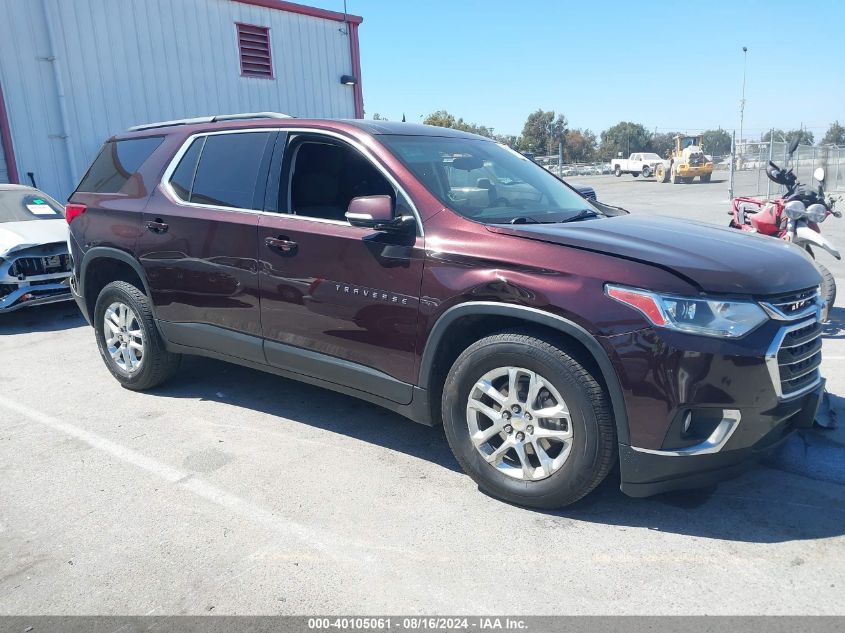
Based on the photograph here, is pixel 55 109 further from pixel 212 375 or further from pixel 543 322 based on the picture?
pixel 543 322

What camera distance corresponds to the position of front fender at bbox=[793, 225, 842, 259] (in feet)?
20.0

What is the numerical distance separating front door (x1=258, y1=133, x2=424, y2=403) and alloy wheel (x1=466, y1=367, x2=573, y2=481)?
0.45 metres

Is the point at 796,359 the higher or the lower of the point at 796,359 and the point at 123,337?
the higher

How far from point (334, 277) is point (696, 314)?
187cm

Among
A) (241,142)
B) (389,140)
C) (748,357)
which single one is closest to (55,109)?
(241,142)

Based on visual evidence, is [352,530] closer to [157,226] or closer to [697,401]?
[697,401]

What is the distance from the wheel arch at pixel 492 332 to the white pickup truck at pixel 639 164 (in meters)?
45.0

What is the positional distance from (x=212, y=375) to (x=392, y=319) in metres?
2.60

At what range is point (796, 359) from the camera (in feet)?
9.79

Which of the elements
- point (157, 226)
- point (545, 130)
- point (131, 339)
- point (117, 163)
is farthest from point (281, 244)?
point (545, 130)

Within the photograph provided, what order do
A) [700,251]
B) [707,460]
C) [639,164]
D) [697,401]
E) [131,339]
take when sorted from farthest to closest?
[639,164], [131,339], [700,251], [707,460], [697,401]

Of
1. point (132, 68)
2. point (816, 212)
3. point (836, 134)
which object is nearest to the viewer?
point (816, 212)

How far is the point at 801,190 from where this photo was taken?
6.46 metres

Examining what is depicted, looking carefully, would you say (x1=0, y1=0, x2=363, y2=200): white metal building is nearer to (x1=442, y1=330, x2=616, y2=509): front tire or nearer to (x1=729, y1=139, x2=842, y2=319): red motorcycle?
(x1=729, y1=139, x2=842, y2=319): red motorcycle
